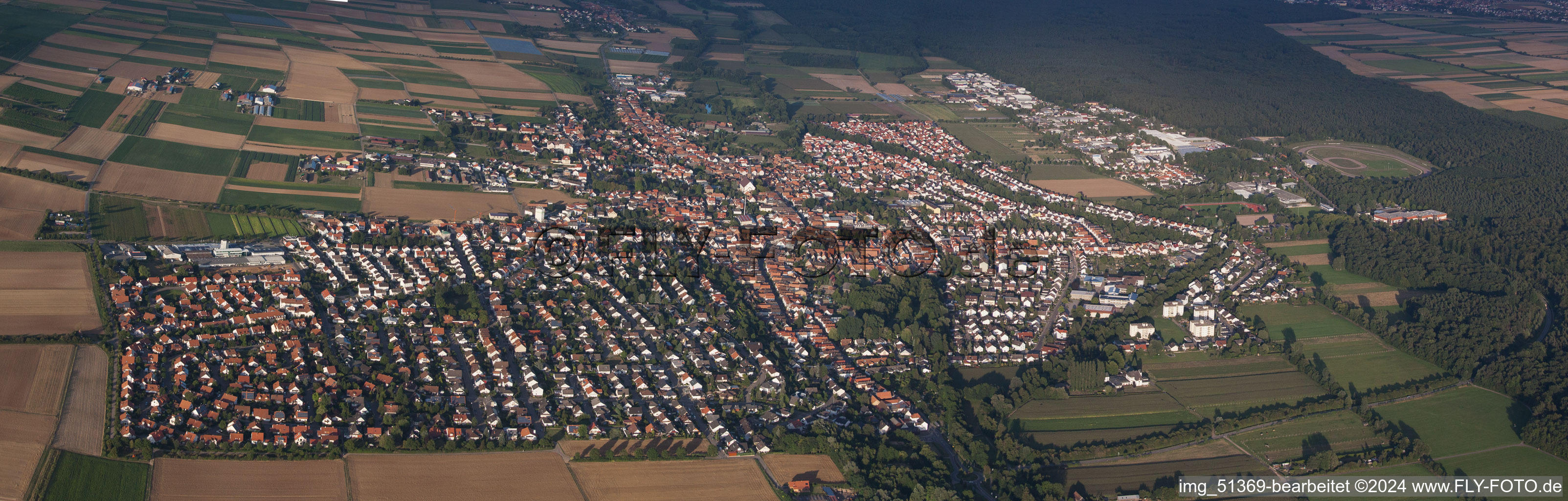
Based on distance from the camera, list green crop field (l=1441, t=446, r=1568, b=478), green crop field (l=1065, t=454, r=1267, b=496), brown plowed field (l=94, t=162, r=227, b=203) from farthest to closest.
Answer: brown plowed field (l=94, t=162, r=227, b=203) → green crop field (l=1441, t=446, r=1568, b=478) → green crop field (l=1065, t=454, r=1267, b=496)

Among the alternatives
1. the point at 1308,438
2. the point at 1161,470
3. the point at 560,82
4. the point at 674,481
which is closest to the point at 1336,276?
the point at 1308,438

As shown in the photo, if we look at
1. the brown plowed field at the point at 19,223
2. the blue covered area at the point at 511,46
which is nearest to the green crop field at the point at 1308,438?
the brown plowed field at the point at 19,223

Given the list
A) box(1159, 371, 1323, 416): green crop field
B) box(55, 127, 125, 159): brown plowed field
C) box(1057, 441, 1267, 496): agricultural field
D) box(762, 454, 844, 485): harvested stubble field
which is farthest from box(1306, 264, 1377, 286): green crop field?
box(55, 127, 125, 159): brown plowed field

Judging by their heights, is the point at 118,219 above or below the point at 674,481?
above

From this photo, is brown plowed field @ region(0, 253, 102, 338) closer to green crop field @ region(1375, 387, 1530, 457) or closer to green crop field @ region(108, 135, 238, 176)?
green crop field @ region(108, 135, 238, 176)

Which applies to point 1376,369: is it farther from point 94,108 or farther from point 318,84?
point 94,108

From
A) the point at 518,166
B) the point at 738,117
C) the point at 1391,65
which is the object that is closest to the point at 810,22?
the point at 738,117

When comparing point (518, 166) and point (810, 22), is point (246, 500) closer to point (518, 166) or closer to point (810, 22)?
point (518, 166)

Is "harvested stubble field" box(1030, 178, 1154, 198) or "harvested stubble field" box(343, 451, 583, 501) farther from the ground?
"harvested stubble field" box(343, 451, 583, 501)
